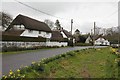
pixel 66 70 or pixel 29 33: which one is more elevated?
pixel 29 33

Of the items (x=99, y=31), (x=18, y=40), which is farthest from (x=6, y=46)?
(x=99, y=31)

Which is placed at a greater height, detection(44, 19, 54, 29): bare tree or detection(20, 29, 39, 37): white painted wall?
detection(44, 19, 54, 29): bare tree

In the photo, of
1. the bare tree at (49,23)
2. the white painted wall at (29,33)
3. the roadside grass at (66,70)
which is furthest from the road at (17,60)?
the bare tree at (49,23)

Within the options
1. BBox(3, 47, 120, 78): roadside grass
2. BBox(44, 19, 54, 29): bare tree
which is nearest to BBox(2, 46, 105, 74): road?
BBox(3, 47, 120, 78): roadside grass

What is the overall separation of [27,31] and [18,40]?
563 inches

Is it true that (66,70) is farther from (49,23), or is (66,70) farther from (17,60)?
(49,23)

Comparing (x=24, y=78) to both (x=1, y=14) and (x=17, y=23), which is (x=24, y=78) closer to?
(x=17, y=23)

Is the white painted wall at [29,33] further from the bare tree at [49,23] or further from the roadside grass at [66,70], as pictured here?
the bare tree at [49,23]

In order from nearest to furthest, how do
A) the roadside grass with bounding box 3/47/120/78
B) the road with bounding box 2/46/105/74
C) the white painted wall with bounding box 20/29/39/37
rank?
the roadside grass with bounding box 3/47/120/78 < the road with bounding box 2/46/105/74 < the white painted wall with bounding box 20/29/39/37

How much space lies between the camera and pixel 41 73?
9.77m

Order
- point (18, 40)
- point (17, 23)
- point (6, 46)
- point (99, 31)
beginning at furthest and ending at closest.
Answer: point (99, 31), point (17, 23), point (18, 40), point (6, 46)

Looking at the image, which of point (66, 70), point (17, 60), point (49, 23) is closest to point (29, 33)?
point (17, 60)

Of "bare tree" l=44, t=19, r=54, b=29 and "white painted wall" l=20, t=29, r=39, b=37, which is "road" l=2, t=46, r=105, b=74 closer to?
"white painted wall" l=20, t=29, r=39, b=37

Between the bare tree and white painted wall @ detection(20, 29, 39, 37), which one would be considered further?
the bare tree
